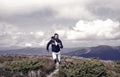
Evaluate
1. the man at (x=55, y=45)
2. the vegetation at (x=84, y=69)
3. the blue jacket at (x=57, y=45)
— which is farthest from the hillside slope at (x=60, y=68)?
the blue jacket at (x=57, y=45)

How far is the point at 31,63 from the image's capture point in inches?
1519

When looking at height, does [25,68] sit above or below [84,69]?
above

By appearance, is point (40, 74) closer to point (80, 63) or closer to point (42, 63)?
point (42, 63)

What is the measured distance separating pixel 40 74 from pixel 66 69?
286 cm

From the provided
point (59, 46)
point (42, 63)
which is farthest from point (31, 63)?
point (59, 46)

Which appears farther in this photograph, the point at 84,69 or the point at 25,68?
the point at 25,68

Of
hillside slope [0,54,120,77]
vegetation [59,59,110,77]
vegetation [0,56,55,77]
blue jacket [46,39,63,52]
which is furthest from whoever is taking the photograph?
blue jacket [46,39,63,52]

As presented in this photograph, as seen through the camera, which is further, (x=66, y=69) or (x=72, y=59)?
(x=72, y=59)

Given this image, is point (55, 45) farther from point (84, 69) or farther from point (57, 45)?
point (84, 69)

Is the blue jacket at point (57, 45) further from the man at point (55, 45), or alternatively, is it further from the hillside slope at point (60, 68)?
the hillside slope at point (60, 68)

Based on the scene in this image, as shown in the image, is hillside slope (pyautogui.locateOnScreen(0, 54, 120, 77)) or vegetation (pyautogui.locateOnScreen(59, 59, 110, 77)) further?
hillside slope (pyautogui.locateOnScreen(0, 54, 120, 77))

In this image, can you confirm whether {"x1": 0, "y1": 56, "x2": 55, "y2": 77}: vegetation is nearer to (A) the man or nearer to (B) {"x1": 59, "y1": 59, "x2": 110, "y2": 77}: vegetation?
(A) the man

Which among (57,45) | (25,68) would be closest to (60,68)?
(57,45)

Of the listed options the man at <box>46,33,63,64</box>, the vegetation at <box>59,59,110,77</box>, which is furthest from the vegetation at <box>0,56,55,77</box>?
the vegetation at <box>59,59,110,77</box>
